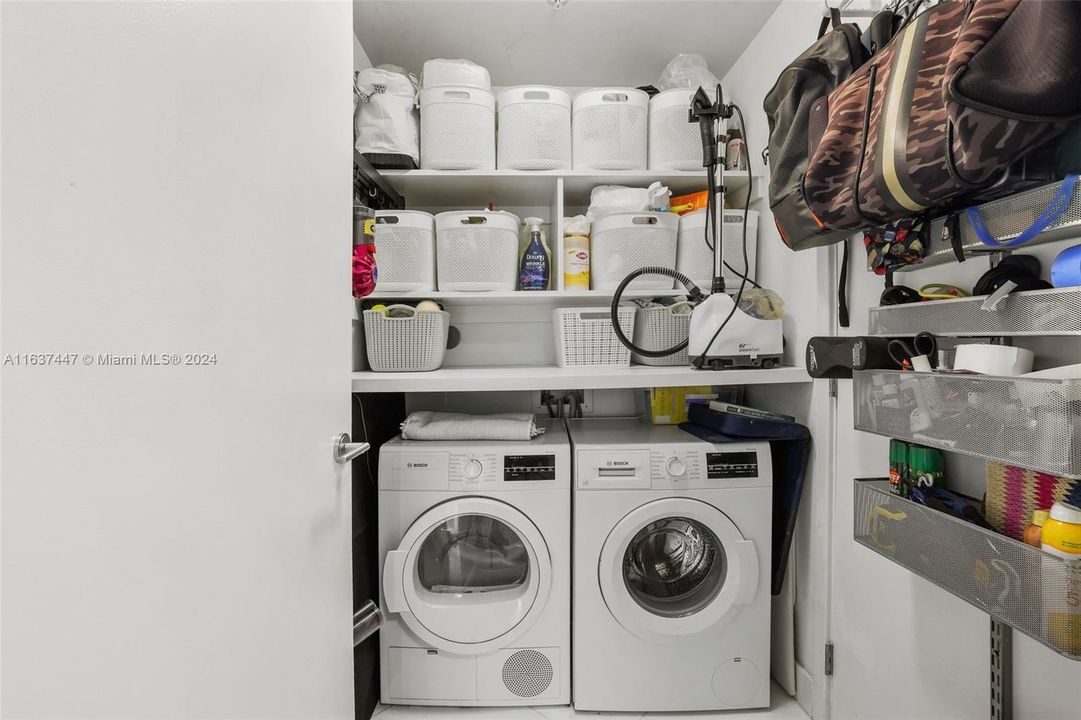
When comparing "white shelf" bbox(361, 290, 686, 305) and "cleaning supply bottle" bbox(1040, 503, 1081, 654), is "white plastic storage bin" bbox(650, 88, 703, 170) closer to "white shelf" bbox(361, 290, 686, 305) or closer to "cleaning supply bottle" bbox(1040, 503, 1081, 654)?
"white shelf" bbox(361, 290, 686, 305)

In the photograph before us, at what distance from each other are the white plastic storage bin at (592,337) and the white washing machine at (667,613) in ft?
1.27

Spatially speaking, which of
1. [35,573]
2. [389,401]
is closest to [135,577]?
[35,573]

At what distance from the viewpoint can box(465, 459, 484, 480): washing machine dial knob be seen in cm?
155

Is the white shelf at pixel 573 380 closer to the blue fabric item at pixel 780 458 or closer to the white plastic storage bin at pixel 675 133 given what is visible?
the blue fabric item at pixel 780 458

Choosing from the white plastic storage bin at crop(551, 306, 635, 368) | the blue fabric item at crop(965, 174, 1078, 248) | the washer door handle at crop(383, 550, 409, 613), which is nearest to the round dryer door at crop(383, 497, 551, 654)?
the washer door handle at crop(383, 550, 409, 613)

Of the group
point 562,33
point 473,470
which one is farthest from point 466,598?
point 562,33

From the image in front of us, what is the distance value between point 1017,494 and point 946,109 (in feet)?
2.08

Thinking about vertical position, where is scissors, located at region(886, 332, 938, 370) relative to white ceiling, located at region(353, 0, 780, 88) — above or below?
below

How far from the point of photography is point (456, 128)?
5.91ft

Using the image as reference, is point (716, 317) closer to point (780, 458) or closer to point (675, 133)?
point (780, 458)

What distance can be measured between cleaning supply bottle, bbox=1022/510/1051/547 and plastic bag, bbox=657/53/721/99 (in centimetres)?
174

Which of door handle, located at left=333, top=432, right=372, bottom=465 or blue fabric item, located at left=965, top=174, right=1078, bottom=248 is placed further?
door handle, located at left=333, top=432, right=372, bottom=465

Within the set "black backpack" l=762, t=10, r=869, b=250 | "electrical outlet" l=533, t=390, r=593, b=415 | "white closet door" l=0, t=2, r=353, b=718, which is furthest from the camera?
"electrical outlet" l=533, t=390, r=593, b=415

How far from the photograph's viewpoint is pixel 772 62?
5.74ft
